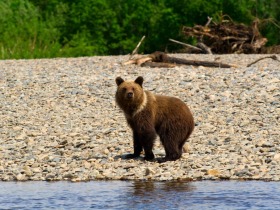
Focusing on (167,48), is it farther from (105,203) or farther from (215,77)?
(105,203)

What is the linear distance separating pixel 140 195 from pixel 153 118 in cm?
163

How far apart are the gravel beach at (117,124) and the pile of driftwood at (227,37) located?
15.2ft

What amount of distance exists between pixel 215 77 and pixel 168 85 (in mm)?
852

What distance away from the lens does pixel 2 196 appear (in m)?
8.47

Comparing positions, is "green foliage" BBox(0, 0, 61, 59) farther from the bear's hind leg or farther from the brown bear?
the bear's hind leg

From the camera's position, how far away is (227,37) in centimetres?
2348

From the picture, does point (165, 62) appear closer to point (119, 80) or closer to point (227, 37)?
point (227, 37)

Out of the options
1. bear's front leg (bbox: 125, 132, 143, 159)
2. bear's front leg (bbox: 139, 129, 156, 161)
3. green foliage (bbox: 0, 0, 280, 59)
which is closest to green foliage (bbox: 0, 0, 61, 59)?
green foliage (bbox: 0, 0, 280, 59)

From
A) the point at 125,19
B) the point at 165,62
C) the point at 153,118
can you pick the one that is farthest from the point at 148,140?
the point at 125,19

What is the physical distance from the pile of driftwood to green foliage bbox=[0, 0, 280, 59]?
263cm

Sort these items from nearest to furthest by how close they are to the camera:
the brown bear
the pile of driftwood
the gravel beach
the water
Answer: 1. the water
2. the gravel beach
3. the brown bear
4. the pile of driftwood

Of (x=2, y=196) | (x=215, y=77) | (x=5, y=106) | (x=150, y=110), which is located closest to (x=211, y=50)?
(x=215, y=77)

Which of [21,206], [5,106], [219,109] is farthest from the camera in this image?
[5,106]

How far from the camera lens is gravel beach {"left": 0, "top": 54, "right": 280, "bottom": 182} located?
375 inches
